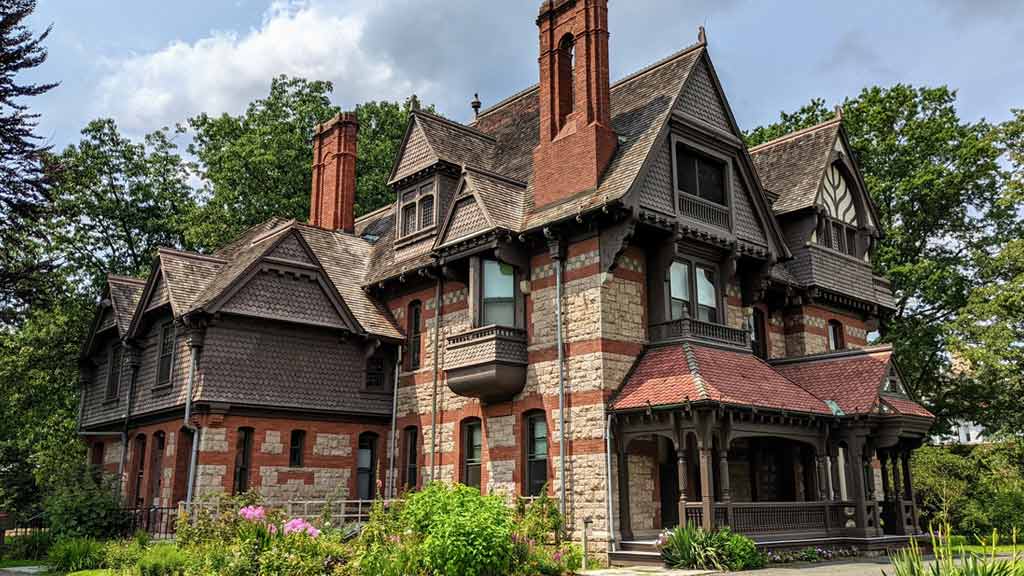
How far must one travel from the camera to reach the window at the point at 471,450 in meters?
23.6

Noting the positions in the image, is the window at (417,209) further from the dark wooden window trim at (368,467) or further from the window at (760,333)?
the window at (760,333)

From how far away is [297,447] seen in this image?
2558 cm

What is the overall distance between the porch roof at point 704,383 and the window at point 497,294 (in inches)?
158

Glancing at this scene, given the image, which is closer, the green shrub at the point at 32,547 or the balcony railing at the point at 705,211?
the balcony railing at the point at 705,211

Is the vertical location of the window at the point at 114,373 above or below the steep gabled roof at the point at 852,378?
above

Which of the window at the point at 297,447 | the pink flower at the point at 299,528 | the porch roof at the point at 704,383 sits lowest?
the pink flower at the point at 299,528

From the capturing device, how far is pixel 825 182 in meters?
28.8

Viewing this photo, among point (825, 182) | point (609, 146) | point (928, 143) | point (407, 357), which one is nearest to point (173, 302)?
point (407, 357)

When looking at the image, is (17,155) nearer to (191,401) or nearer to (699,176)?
(191,401)

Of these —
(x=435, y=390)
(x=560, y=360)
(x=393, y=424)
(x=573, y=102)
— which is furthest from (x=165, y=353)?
(x=573, y=102)

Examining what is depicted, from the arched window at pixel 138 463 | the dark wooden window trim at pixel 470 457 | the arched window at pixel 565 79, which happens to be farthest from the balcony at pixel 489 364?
the arched window at pixel 138 463

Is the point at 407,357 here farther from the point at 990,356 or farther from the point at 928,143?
the point at 928,143

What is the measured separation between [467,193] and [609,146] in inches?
167

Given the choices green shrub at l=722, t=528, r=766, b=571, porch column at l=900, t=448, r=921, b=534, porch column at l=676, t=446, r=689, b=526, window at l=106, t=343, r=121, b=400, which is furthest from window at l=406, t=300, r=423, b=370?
porch column at l=900, t=448, r=921, b=534
